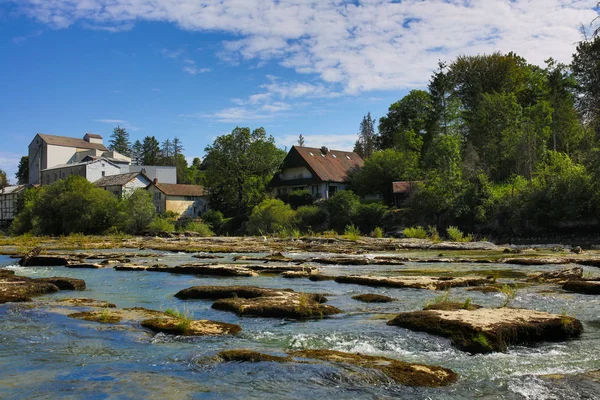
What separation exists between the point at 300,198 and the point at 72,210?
28956 mm

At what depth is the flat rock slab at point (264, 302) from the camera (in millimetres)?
11406

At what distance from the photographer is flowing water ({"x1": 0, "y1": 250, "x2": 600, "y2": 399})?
6.61 metres

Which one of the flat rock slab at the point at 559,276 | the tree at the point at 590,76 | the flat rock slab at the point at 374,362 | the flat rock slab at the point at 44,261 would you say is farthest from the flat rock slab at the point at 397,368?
the flat rock slab at the point at 44,261

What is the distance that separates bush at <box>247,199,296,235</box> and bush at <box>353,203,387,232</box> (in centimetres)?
743

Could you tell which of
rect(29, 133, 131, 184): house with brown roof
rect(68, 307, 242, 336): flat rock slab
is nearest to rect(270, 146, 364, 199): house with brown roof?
rect(29, 133, 131, 184): house with brown roof

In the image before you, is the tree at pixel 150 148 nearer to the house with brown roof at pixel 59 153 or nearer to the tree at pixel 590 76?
the house with brown roof at pixel 59 153

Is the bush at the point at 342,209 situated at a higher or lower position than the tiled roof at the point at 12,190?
lower

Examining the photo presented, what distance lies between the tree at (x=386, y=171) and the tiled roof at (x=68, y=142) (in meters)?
78.1

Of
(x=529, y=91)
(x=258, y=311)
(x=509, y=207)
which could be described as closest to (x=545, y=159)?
(x=509, y=207)

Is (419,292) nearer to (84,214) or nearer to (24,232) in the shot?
(84,214)

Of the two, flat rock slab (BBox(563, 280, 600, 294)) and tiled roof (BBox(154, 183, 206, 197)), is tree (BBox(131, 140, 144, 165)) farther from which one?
flat rock slab (BBox(563, 280, 600, 294))

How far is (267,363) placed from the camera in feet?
25.7

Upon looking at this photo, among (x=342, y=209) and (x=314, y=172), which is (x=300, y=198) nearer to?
Answer: (x=314, y=172)

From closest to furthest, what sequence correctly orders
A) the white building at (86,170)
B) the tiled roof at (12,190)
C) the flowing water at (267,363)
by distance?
1. the flowing water at (267,363)
2. the white building at (86,170)
3. the tiled roof at (12,190)
